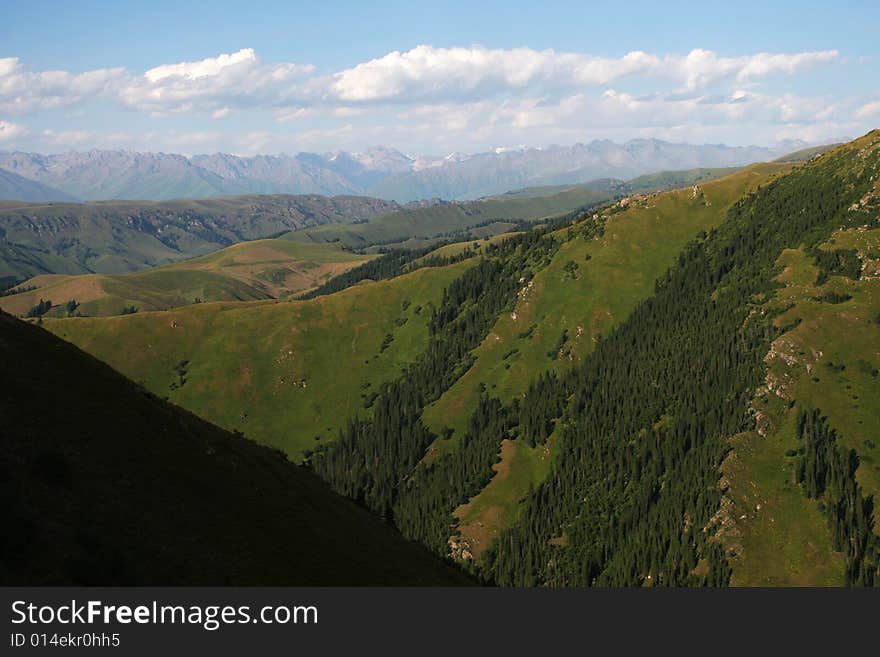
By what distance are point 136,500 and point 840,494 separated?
18285 cm

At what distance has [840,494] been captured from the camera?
578 feet

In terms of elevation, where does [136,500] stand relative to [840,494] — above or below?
above

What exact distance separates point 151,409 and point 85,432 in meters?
13.1

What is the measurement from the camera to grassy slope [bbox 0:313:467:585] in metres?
43.0

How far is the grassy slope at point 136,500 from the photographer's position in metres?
43.0

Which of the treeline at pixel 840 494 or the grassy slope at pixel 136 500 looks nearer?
the grassy slope at pixel 136 500

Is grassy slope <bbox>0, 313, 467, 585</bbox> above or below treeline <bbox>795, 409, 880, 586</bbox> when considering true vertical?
above

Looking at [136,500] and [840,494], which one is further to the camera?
[840,494]

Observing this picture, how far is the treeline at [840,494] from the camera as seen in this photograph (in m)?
162

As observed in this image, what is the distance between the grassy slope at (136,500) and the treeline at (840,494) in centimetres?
13233

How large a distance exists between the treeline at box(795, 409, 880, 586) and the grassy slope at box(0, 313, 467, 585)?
132332 mm

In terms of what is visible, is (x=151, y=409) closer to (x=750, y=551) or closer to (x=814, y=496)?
(x=750, y=551)

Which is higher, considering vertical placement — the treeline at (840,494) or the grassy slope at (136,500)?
the grassy slope at (136,500)

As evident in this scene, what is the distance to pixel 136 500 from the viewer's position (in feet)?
172
